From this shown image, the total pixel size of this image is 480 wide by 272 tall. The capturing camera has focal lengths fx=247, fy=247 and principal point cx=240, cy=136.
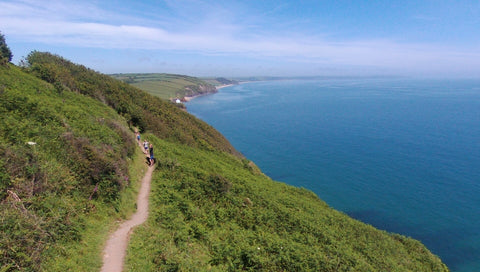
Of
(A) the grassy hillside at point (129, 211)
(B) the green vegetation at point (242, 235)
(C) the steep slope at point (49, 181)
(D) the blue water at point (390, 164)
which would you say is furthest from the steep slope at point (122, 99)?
(D) the blue water at point (390, 164)

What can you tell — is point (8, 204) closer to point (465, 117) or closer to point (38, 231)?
point (38, 231)

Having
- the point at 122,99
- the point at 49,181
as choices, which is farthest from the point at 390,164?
the point at 49,181

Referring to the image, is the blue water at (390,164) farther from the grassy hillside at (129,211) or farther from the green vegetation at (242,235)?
the green vegetation at (242,235)

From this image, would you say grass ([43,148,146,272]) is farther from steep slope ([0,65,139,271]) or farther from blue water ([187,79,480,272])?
blue water ([187,79,480,272])

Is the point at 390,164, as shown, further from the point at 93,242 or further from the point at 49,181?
the point at 49,181

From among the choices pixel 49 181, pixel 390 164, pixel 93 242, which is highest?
pixel 49 181

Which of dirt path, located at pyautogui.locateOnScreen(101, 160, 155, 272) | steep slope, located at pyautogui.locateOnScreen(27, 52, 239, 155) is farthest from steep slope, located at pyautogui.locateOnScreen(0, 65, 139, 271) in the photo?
steep slope, located at pyautogui.locateOnScreen(27, 52, 239, 155)

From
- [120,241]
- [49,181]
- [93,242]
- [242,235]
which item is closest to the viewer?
[93,242]
